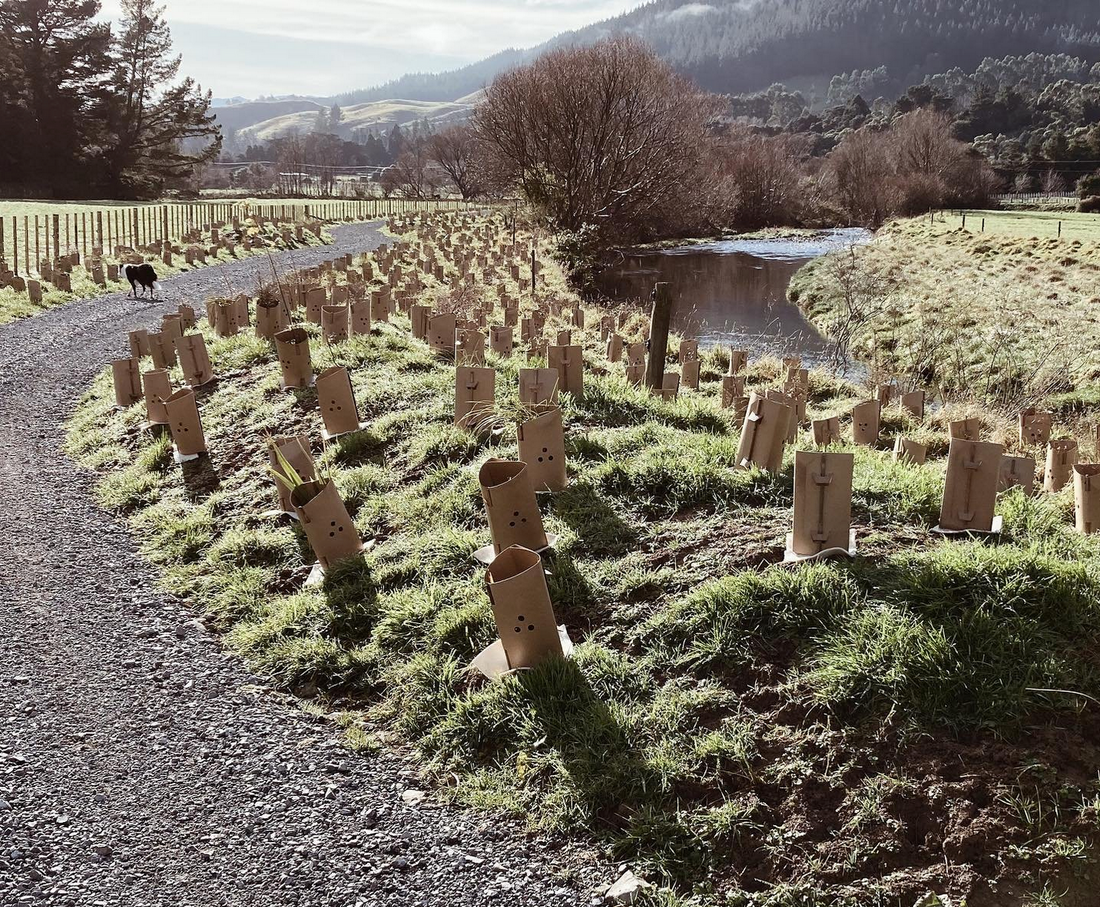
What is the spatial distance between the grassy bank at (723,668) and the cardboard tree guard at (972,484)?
170 mm

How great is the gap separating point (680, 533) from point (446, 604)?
1320 millimetres

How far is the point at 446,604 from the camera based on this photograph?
14.8 feet

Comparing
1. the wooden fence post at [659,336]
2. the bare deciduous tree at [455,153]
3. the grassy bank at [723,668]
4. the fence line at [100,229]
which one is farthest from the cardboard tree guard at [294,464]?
the bare deciduous tree at [455,153]

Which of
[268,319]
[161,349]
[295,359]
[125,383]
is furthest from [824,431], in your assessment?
[161,349]

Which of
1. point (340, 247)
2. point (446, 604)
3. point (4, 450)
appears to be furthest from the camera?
point (340, 247)

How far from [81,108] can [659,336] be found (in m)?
46.3

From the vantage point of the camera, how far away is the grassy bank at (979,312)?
13609 millimetres

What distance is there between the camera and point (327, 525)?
5039 mm

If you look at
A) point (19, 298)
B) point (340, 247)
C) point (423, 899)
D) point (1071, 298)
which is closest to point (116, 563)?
point (423, 899)

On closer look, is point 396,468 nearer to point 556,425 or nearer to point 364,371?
point 556,425

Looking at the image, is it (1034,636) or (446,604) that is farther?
(446,604)

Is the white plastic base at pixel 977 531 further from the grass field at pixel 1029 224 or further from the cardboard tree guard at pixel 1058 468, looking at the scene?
the grass field at pixel 1029 224

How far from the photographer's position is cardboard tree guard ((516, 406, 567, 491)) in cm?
515

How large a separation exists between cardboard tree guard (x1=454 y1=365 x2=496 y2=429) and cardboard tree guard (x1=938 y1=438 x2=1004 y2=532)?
310cm
